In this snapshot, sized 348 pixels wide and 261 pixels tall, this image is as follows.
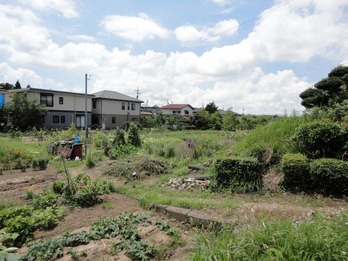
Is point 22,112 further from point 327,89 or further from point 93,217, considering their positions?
point 327,89

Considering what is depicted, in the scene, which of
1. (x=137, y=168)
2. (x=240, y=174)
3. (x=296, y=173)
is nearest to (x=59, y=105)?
(x=137, y=168)

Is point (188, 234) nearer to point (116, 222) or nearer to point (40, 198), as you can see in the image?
point (116, 222)

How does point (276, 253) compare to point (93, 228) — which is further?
point (93, 228)

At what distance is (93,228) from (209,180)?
9.76 feet

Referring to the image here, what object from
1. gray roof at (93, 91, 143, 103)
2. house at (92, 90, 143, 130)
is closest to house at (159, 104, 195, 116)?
house at (92, 90, 143, 130)

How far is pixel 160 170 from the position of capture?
7.24m

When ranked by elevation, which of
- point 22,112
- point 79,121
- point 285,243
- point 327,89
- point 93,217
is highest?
point 327,89

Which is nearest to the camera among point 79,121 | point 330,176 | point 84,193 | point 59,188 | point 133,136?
point 330,176

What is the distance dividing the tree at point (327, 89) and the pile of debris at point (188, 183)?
377 inches

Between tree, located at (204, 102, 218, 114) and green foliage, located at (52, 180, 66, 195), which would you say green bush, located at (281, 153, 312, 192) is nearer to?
green foliage, located at (52, 180, 66, 195)

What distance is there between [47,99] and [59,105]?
4.86 feet

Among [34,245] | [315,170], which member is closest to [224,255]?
[34,245]

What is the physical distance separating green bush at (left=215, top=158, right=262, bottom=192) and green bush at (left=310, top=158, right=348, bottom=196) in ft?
3.41

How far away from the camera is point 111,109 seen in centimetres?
3338
